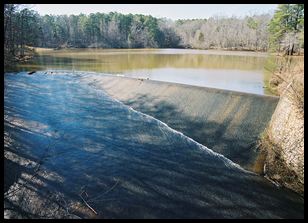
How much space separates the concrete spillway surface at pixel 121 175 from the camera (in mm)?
6781

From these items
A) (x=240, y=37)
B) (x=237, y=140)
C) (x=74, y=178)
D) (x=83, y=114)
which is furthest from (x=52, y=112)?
(x=240, y=37)

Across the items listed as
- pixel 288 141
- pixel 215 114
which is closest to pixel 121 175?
pixel 288 141

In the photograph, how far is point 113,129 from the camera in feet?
38.6

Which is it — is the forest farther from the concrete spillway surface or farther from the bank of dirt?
the concrete spillway surface

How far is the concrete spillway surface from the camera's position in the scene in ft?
22.2

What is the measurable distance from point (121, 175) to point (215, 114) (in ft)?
17.5

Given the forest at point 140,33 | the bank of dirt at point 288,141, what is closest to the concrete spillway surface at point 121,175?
the bank of dirt at point 288,141

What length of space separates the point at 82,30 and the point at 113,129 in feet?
189

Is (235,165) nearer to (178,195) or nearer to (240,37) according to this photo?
(178,195)

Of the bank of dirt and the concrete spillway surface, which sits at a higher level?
the bank of dirt

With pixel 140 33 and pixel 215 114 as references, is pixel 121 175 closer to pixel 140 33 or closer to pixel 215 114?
pixel 215 114

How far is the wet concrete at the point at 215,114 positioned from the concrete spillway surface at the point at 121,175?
0.54m

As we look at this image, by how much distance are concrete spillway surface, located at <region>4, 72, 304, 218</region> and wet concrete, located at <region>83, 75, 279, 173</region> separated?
0.54 m

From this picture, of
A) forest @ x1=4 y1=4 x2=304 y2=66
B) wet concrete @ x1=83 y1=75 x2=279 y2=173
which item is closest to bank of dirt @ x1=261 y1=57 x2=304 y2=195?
wet concrete @ x1=83 y1=75 x2=279 y2=173
